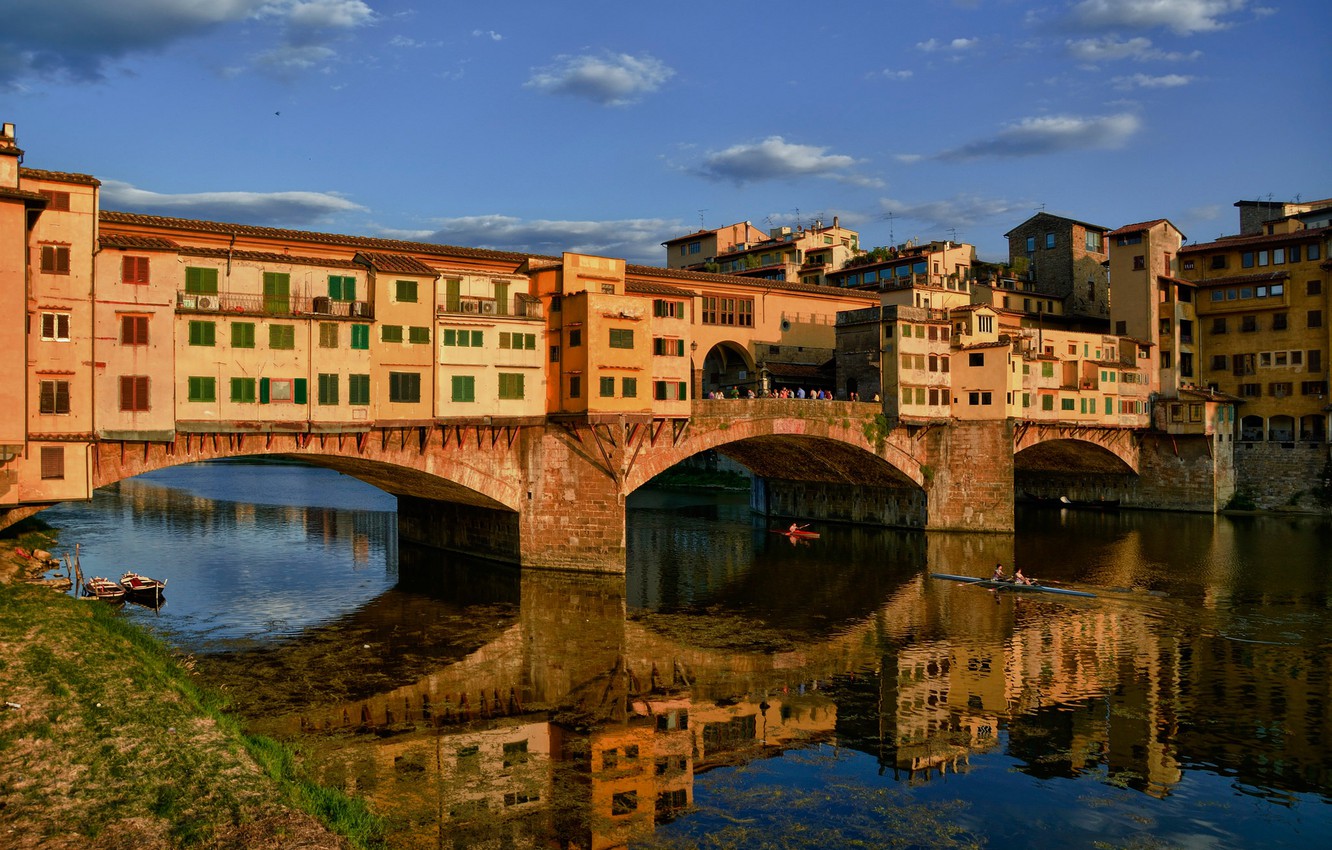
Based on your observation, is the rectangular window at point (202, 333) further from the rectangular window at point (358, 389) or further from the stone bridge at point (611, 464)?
the rectangular window at point (358, 389)

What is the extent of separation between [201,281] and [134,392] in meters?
5.61

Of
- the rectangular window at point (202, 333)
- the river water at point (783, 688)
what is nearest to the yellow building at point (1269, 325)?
the river water at point (783, 688)

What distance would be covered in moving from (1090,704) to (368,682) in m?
23.7

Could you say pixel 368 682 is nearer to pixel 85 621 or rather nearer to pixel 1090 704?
pixel 85 621

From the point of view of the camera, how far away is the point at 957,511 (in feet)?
226

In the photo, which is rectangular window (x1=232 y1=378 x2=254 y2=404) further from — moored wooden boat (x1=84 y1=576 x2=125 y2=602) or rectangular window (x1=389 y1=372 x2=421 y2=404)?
moored wooden boat (x1=84 y1=576 x2=125 y2=602)

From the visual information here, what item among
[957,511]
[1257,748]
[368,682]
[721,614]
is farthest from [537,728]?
[957,511]

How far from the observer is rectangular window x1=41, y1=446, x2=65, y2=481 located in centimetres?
3547

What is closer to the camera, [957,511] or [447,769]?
[447,769]

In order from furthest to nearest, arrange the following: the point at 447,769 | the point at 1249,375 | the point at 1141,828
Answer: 1. the point at 1249,375
2. the point at 447,769
3. the point at 1141,828

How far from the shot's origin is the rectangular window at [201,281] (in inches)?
1604

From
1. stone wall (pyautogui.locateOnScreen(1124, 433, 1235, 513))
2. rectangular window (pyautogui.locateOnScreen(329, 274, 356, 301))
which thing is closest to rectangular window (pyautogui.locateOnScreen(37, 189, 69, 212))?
rectangular window (pyautogui.locateOnScreen(329, 274, 356, 301))

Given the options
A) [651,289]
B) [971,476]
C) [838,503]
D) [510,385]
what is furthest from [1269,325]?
[510,385]

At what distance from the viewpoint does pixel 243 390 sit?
41.7m
